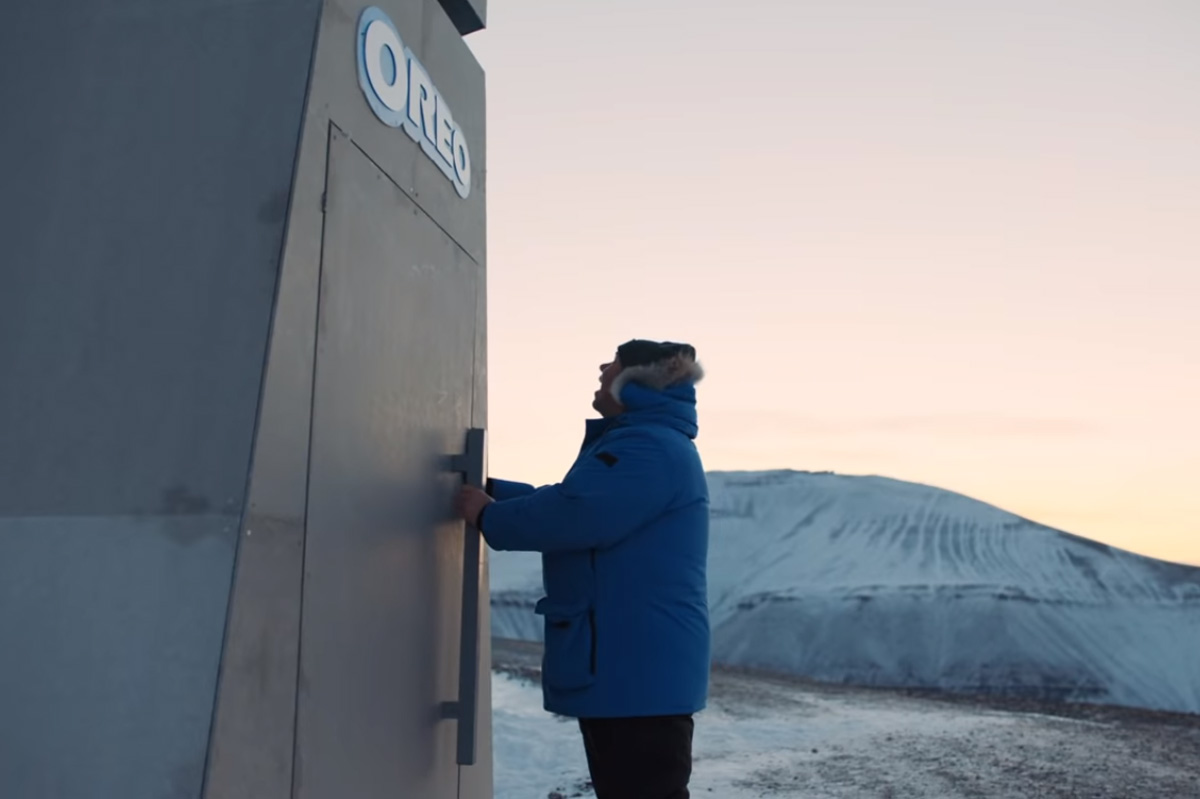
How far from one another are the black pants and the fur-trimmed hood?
2.54 feet

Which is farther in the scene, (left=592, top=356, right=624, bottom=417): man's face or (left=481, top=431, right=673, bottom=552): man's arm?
(left=592, top=356, right=624, bottom=417): man's face

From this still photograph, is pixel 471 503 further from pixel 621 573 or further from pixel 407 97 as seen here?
pixel 407 97

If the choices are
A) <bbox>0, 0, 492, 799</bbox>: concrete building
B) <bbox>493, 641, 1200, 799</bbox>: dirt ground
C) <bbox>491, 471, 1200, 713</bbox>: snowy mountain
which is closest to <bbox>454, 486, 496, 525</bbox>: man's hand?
<bbox>0, 0, 492, 799</bbox>: concrete building

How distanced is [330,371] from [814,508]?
4432cm

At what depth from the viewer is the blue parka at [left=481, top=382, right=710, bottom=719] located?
97.5 inches

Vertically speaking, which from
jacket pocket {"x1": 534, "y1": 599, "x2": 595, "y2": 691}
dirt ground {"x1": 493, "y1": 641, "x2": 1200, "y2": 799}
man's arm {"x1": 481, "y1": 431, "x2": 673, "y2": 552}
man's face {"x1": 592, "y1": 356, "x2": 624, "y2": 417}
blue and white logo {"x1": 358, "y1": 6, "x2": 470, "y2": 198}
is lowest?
dirt ground {"x1": 493, "y1": 641, "x2": 1200, "y2": 799}

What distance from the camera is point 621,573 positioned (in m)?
2.54

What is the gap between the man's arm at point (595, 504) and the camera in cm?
248

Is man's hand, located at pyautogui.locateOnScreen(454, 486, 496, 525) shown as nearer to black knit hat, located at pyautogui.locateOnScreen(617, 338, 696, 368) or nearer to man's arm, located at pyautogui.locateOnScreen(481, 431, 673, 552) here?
man's arm, located at pyautogui.locateOnScreen(481, 431, 673, 552)

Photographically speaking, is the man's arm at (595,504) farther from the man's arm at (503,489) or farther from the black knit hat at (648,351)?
the man's arm at (503,489)

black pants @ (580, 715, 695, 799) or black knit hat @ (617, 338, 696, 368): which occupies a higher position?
black knit hat @ (617, 338, 696, 368)

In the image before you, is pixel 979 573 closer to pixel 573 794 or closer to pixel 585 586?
pixel 573 794

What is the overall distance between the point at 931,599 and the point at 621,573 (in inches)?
1388

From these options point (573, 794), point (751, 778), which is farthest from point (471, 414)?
point (751, 778)
